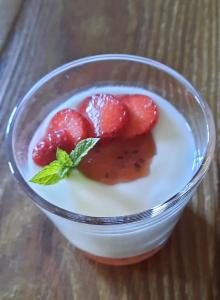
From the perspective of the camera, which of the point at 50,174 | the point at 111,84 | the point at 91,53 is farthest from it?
the point at 91,53

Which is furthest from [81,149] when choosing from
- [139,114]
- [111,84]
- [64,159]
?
[111,84]

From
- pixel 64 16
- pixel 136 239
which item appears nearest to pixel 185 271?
pixel 136 239

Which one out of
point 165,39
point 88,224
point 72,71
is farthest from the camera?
point 165,39

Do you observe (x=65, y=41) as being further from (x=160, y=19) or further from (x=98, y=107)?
(x=98, y=107)

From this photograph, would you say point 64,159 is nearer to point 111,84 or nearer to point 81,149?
point 81,149

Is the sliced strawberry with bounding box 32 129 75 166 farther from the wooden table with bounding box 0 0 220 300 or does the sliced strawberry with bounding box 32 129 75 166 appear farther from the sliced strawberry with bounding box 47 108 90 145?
the wooden table with bounding box 0 0 220 300

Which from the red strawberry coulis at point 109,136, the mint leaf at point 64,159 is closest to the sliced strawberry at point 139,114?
the red strawberry coulis at point 109,136

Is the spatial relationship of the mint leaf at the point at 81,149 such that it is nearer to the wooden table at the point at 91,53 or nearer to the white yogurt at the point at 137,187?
the white yogurt at the point at 137,187
